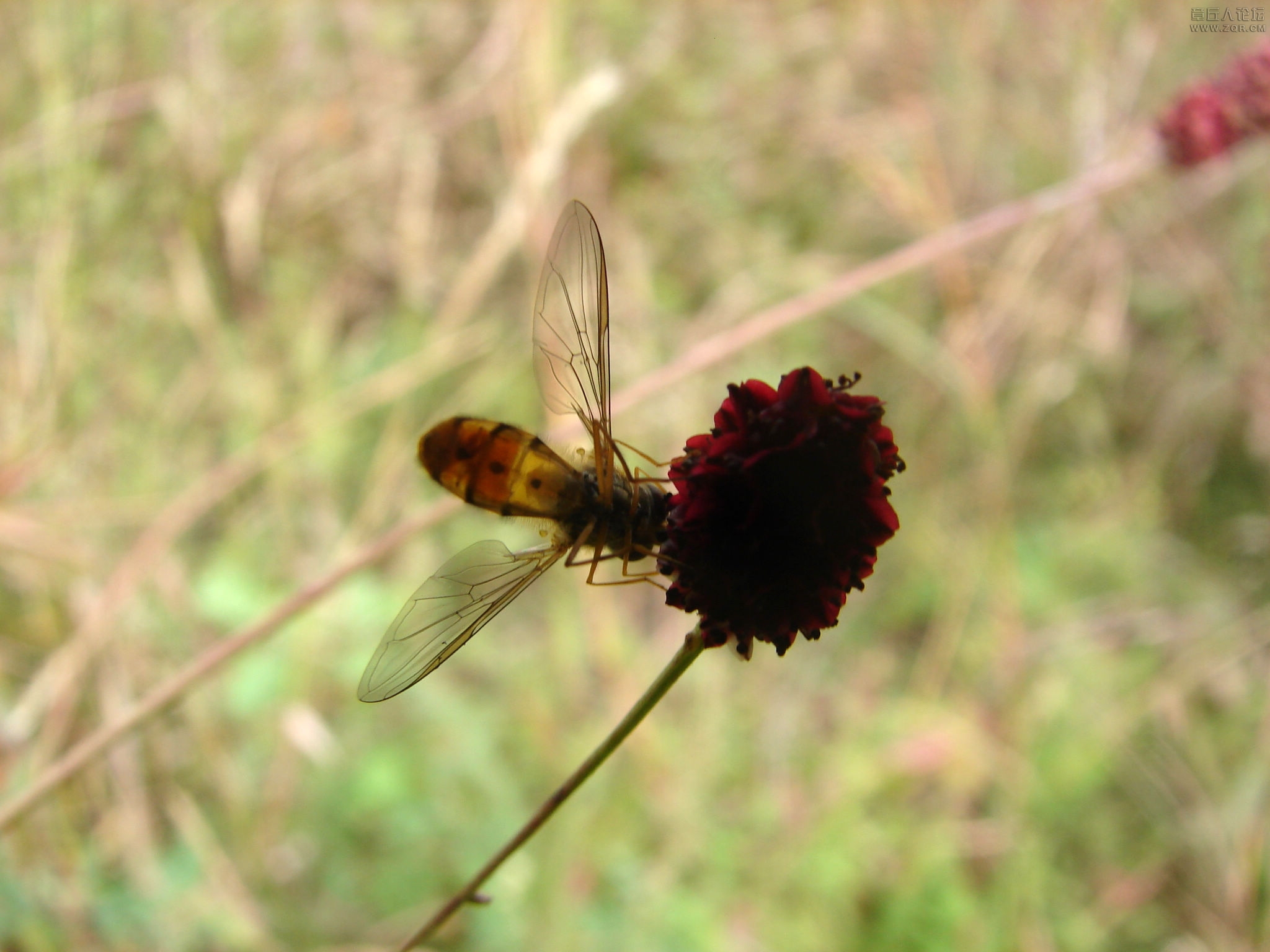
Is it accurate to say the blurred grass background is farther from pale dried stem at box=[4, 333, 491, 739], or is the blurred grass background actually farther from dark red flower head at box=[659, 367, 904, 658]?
dark red flower head at box=[659, 367, 904, 658]

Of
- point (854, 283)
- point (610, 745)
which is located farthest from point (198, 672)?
point (854, 283)

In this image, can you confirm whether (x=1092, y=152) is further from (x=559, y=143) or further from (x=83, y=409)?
(x=83, y=409)

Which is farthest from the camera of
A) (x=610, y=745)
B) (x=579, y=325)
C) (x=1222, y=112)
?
(x=1222, y=112)

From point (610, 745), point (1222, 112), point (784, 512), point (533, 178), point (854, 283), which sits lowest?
point (610, 745)

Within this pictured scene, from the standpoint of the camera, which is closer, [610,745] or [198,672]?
[610,745]

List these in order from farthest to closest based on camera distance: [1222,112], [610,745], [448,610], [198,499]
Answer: [198,499] < [1222,112] < [448,610] < [610,745]

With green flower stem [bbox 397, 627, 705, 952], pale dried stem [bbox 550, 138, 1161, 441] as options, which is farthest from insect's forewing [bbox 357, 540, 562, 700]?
pale dried stem [bbox 550, 138, 1161, 441]

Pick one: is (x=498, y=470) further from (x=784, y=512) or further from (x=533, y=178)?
(x=533, y=178)
